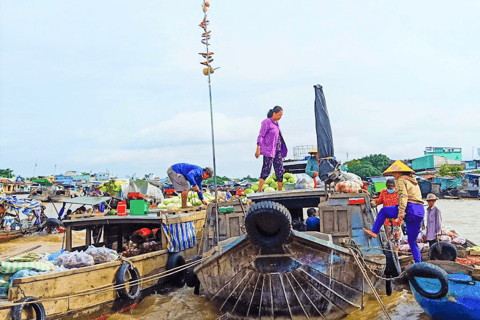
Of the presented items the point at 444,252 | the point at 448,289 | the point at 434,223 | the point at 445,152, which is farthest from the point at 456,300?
the point at 445,152

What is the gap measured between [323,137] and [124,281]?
476 centimetres

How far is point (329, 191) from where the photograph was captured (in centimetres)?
684

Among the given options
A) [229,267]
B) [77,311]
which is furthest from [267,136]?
[77,311]

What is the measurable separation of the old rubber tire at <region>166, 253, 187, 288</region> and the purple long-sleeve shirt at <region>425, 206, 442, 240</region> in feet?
15.7

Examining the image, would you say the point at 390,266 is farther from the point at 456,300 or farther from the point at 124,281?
the point at 124,281

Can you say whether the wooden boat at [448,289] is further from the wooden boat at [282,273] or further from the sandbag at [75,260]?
the sandbag at [75,260]

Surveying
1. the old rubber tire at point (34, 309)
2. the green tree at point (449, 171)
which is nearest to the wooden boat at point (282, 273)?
the old rubber tire at point (34, 309)

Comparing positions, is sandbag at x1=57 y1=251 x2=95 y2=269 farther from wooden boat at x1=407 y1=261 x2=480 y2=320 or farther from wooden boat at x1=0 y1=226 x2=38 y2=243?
wooden boat at x1=0 y1=226 x2=38 y2=243

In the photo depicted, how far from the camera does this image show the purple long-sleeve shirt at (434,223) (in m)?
6.79

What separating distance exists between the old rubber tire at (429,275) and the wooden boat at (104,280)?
3505mm

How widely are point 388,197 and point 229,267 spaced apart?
3.42 m

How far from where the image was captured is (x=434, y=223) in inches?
269

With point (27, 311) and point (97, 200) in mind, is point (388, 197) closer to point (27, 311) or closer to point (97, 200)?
point (27, 311)

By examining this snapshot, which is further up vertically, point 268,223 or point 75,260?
point 268,223
